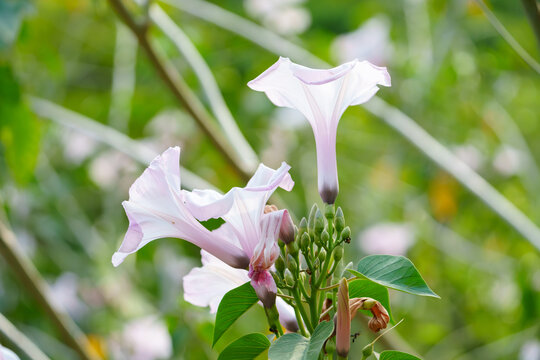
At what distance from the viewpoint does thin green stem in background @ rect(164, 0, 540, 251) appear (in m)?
0.82

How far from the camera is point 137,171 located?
1.68 meters

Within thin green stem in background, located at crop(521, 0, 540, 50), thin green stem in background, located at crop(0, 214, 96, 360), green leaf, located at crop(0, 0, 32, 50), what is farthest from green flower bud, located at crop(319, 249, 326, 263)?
green leaf, located at crop(0, 0, 32, 50)

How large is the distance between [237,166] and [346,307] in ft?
1.75

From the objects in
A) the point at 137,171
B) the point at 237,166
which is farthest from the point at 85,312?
the point at 237,166

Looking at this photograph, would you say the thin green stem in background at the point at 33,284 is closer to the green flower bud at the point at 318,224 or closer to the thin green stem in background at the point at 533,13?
the green flower bud at the point at 318,224

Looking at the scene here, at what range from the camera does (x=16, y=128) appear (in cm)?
83

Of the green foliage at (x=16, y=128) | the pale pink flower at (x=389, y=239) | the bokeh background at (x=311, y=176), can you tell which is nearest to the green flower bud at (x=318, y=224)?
the green foliage at (x=16, y=128)

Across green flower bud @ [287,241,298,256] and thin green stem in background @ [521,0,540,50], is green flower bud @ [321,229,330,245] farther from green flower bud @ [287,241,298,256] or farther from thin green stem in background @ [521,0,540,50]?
thin green stem in background @ [521,0,540,50]

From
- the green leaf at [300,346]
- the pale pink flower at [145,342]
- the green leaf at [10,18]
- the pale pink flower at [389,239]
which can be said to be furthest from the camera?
the pale pink flower at [389,239]

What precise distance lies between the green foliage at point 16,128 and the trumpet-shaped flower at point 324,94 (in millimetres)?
490

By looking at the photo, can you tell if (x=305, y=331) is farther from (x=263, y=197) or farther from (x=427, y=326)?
(x=427, y=326)

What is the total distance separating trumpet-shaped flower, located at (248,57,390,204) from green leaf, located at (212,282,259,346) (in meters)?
0.09

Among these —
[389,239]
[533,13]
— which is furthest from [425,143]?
[389,239]

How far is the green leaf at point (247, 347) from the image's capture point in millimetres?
364
